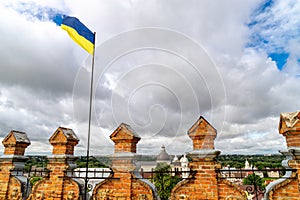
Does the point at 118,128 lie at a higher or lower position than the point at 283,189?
higher

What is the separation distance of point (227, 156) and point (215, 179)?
100 cm

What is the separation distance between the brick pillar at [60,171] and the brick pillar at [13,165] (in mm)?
737

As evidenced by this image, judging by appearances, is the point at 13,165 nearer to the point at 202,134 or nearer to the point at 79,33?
the point at 79,33

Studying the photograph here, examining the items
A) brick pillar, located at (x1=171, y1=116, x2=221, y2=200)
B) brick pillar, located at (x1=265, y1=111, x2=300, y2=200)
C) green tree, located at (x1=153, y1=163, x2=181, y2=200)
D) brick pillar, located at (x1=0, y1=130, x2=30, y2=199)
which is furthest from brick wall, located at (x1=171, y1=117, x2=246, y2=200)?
brick pillar, located at (x1=0, y1=130, x2=30, y2=199)

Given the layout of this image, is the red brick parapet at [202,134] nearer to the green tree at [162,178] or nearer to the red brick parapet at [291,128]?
the green tree at [162,178]

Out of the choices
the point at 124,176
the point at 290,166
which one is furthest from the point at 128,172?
the point at 290,166

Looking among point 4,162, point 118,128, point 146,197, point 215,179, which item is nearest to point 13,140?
point 4,162

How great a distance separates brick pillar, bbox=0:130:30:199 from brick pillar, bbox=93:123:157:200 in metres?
2.68

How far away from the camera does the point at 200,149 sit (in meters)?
5.06

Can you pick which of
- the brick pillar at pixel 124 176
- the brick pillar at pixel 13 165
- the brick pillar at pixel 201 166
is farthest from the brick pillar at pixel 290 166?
the brick pillar at pixel 13 165

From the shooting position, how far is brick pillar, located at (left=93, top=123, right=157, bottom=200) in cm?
530

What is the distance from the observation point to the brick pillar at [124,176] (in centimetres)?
530

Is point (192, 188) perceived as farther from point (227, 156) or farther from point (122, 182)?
point (122, 182)

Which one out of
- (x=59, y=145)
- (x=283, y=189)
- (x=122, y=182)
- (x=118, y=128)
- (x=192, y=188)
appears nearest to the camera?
(x=283, y=189)
